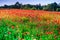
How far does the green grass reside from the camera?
600 cm

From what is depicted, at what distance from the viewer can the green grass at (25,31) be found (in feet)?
19.7

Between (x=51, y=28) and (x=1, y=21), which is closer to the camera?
(x=51, y=28)

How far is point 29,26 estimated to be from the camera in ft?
23.9

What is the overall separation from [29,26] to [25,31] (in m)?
0.43

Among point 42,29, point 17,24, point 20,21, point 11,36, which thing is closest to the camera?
point 11,36

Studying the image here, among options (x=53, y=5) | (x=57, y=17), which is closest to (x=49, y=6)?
(x=53, y=5)

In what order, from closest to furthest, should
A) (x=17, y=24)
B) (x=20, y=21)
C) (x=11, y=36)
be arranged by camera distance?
(x=11, y=36), (x=17, y=24), (x=20, y=21)

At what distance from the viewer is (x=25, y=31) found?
22.6 ft

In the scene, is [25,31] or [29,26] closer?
[25,31]

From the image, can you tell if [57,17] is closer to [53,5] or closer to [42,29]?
[42,29]

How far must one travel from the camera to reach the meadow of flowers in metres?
6.10

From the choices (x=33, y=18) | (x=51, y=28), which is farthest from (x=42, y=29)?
(x=33, y=18)

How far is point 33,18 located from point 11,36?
2.30m

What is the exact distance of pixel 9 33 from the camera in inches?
240
